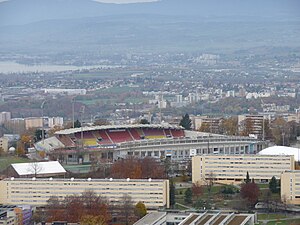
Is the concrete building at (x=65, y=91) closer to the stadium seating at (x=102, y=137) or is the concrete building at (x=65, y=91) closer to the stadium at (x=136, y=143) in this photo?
the stadium at (x=136, y=143)

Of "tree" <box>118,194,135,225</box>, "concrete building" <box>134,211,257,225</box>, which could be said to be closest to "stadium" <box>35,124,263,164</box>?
"tree" <box>118,194,135,225</box>

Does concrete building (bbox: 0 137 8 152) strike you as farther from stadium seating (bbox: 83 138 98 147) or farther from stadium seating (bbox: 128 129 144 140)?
stadium seating (bbox: 128 129 144 140)

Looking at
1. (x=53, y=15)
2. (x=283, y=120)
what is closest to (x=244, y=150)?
(x=283, y=120)

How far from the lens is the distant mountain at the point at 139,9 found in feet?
334

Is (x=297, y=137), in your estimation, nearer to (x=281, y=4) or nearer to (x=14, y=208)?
(x=14, y=208)

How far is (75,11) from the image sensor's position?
358 feet

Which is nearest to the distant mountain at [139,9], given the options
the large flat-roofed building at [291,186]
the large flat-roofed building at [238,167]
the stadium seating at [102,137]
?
the stadium seating at [102,137]

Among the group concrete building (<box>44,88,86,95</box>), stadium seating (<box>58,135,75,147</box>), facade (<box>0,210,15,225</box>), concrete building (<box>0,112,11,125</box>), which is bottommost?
concrete building (<box>44,88,86,95</box>)

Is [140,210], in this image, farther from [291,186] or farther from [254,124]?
[254,124]

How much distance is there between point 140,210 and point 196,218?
4.54 ft

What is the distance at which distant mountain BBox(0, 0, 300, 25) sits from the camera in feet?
334

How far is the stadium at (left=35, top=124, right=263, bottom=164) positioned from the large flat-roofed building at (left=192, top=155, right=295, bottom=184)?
10.3 ft

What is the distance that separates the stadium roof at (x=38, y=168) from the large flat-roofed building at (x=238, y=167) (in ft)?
8.37

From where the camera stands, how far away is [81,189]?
20.9 meters
